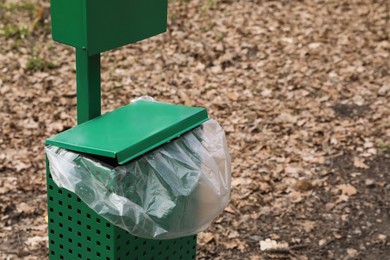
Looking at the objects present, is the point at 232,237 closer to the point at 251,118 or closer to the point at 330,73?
the point at 251,118

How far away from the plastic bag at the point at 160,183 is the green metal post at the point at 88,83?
239 millimetres

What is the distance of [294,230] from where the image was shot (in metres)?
4.12

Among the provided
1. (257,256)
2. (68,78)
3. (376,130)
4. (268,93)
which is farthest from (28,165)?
(376,130)

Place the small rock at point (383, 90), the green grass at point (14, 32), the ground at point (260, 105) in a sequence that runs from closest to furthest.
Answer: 1. the ground at point (260, 105)
2. the small rock at point (383, 90)
3. the green grass at point (14, 32)

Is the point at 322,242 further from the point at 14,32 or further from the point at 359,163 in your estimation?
the point at 14,32

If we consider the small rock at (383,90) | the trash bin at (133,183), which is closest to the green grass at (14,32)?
the small rock at (383,90)

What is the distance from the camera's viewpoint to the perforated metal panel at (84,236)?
2.70 m

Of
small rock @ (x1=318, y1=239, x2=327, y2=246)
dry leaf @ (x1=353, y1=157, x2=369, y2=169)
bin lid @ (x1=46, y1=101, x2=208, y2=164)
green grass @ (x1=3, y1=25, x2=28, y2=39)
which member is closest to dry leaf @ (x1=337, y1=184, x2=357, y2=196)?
dry leaf @ (x1=353, y1=157, x2=369, y2=169)

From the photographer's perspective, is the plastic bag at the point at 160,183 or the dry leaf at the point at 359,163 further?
the dry leaf at the point at 359,163

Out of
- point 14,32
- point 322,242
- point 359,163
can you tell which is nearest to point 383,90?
point 359,163

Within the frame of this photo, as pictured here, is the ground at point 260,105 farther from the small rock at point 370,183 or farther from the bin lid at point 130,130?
the bin lid at point 130,130

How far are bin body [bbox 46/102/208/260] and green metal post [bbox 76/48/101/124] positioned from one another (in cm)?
5

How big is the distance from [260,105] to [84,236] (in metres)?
2.85

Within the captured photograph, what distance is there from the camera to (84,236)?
276 centimetres
